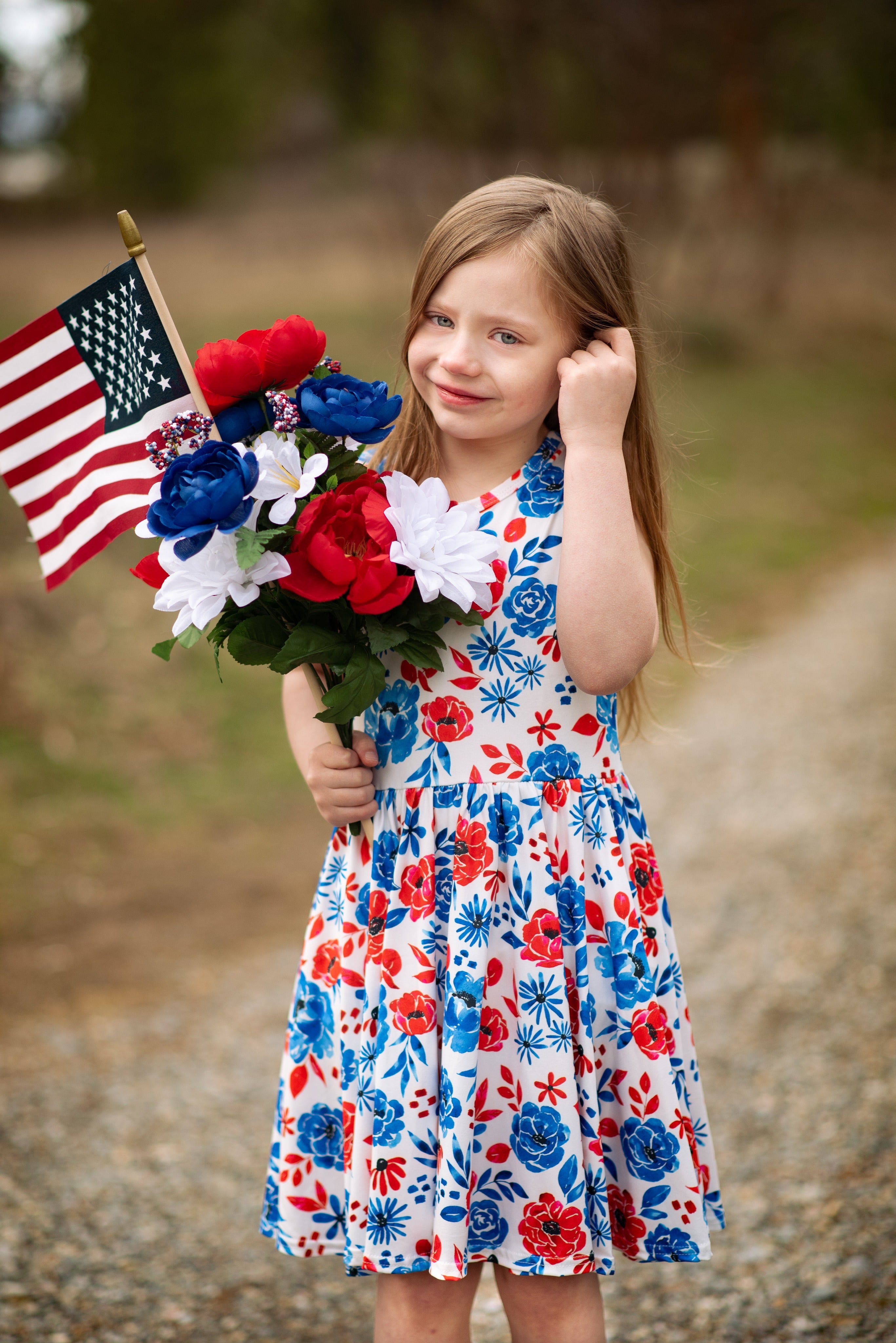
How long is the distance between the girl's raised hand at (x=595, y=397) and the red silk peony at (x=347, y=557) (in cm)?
32

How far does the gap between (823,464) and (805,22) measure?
8.33 m

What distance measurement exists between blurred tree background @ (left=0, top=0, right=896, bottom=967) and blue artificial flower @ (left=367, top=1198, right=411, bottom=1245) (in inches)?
123

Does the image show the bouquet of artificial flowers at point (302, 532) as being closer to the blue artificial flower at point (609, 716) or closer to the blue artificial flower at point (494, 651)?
the blue artificial flower at point (494, 651)

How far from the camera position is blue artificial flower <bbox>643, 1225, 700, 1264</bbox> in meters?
1.76

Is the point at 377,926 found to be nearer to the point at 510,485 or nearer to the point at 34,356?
the point at 510,485

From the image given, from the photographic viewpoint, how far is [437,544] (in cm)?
159

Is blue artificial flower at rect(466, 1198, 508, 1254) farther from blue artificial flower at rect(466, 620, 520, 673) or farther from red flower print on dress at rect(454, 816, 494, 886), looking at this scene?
blue artificial flower at rect(466, 620, 520, 673)

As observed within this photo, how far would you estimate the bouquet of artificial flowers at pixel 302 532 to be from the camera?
150cm

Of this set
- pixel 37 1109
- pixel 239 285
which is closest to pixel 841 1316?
A: pixel 37 1109

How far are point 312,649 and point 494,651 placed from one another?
1.06 ft

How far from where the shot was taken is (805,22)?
15.6 meters

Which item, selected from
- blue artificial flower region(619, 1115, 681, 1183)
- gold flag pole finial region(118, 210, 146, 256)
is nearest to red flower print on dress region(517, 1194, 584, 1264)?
blue artificial flower region(619, 1115, 681, 1183)

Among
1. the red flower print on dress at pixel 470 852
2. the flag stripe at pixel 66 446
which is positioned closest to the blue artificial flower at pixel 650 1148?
the red flower print on dress at pixel 470 852

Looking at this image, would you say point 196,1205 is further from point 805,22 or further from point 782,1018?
point 805,22
